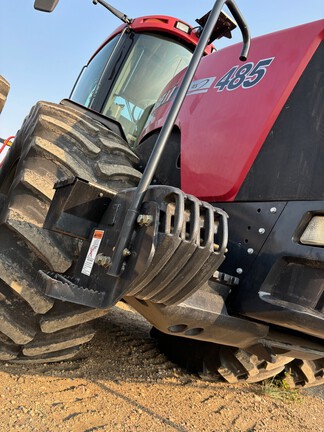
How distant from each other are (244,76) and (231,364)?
5.69 feet

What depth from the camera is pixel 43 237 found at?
1880 millimetres

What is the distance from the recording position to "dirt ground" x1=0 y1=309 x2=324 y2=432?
1.90 meters

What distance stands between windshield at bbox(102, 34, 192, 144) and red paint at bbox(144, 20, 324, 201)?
134cm

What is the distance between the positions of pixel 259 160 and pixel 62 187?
86 centimetres

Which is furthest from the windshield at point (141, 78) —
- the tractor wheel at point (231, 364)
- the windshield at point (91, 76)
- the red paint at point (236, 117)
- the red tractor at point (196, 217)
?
the tractor wheel at point (231, 364)

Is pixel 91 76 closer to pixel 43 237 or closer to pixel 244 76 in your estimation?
pixel 244 76

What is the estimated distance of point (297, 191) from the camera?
1.74 metres

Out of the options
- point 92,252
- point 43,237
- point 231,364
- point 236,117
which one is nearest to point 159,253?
point 92,252

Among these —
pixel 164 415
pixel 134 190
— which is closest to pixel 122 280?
pixel 134 190

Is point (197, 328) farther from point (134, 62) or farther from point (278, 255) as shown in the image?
point (134, 62)

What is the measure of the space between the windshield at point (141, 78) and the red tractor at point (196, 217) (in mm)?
1118

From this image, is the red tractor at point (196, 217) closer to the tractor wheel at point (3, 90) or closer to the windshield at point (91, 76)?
the tractor wheel at point (3, 90)

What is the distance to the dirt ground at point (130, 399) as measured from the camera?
6.25 ft

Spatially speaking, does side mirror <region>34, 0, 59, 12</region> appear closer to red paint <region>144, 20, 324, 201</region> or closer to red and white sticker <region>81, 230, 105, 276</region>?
red paint <region>144, 20, 324, 201</region>
